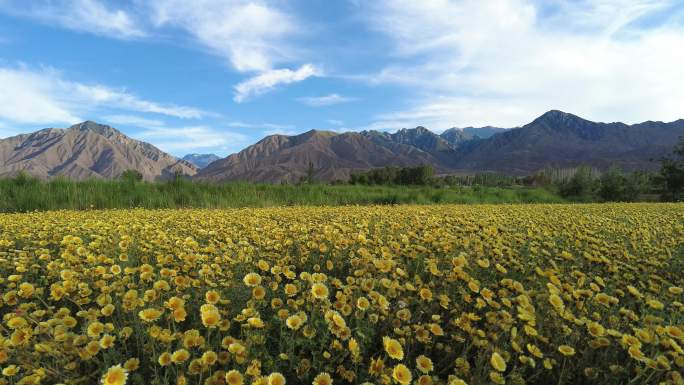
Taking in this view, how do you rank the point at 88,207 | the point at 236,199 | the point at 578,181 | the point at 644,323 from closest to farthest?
the point at 644,323
the point at 88,207
the point at 236,199
the point at 578,181

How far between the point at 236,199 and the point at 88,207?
13.3 feet

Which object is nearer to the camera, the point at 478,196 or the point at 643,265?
the point at 643,265

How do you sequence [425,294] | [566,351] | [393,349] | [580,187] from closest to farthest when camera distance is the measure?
[393,349] < [566,351] < [425,294] < [580,187]

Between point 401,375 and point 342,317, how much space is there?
0.50 m

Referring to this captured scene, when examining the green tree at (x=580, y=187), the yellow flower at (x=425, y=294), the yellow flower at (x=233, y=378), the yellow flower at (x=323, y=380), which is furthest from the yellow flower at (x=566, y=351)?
the green tree at (x=580, y=187)

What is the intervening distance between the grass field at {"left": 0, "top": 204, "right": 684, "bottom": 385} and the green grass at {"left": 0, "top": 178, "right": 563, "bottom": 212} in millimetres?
7431

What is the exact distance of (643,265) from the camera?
10.3ft

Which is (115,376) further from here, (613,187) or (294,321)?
(613,187)

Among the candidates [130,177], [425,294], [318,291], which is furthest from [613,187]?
[318,291]

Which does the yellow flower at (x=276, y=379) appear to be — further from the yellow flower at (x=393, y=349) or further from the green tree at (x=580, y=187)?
the green tree at (x=580, y=187)

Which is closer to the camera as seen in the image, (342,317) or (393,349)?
(393,349)

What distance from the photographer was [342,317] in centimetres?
200

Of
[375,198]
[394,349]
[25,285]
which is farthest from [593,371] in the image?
[375,198]

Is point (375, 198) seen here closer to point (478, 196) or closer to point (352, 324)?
point (478, 196)
